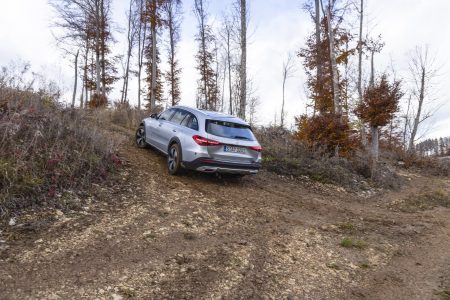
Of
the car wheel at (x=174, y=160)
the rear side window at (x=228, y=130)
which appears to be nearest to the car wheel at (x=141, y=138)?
the car wheel at (x=174, y=160)

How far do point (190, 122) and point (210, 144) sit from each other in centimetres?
102

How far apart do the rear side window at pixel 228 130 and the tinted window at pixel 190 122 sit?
0.34 meters

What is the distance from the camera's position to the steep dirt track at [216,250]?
12.7 ft

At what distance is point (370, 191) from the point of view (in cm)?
1055

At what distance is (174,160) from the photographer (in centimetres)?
815

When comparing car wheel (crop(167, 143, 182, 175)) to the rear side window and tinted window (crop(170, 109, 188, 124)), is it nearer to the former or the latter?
tinted window (crop(170, 109, 188, 124))

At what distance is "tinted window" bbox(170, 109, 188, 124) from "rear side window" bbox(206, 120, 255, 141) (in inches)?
42.4

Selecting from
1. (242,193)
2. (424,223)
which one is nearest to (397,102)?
(424,223)

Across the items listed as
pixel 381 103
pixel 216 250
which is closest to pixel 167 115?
pixel 216 250

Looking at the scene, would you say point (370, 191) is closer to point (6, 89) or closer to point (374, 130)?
point (374, 130)

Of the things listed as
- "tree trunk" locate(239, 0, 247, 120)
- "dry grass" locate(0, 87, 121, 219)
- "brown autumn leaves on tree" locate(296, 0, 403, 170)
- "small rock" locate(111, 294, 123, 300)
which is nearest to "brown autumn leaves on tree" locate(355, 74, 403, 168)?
"brown autumn leaves on tree" locate(296, 0, 403, 170)

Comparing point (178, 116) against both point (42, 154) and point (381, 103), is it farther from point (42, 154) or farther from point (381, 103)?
point (381, 103)

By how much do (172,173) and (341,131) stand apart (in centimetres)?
699

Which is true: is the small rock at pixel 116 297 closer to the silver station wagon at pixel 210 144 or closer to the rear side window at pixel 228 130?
the silver station wagon at pixel 210 144
